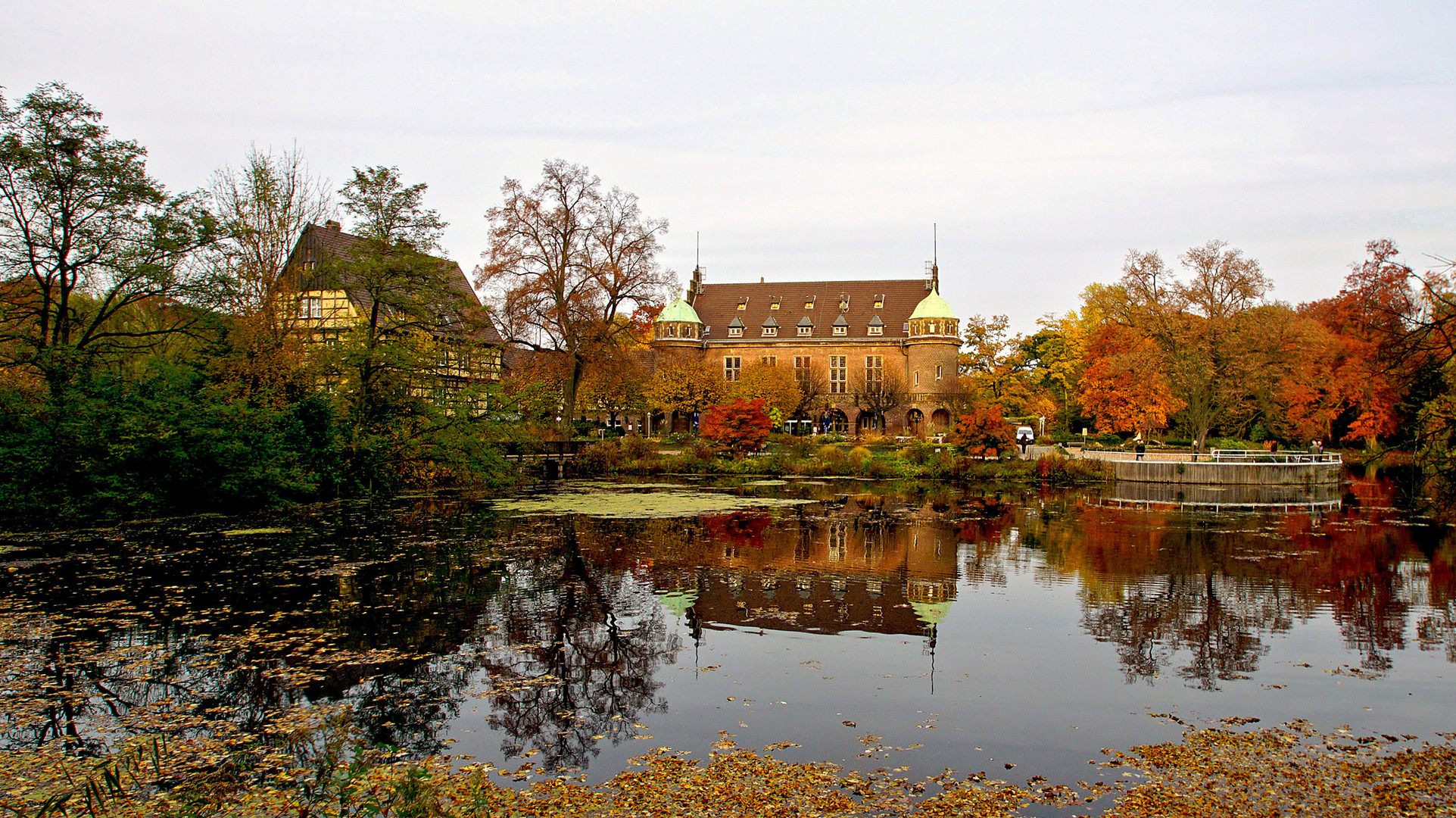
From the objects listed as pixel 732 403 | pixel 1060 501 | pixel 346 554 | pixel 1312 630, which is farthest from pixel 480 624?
pixel 732 403

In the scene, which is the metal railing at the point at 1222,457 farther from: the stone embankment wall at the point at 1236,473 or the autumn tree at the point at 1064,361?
the autumn tree at the point at 1064,361

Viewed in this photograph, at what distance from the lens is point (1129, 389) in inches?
1690

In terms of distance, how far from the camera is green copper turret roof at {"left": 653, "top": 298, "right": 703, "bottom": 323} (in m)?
63.3

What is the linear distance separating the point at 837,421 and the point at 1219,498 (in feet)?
115

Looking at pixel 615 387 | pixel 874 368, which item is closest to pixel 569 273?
pixel 615 387

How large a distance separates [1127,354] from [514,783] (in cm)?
4077

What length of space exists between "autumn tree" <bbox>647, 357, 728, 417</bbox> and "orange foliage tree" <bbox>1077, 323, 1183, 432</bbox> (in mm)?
19941

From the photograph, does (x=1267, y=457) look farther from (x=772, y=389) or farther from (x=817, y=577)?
(x=817, y=577)

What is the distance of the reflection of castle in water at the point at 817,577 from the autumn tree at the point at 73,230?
13.9 metres

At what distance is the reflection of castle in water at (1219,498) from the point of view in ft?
81.7

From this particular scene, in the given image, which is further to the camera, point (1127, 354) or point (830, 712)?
point (1127, 354)

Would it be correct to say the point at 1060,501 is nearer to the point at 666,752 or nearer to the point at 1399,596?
the point at 1399,596

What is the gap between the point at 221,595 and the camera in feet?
36.0

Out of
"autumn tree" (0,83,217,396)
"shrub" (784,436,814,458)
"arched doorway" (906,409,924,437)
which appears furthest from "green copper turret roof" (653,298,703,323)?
"autumn tree" (0,83,217,396)
